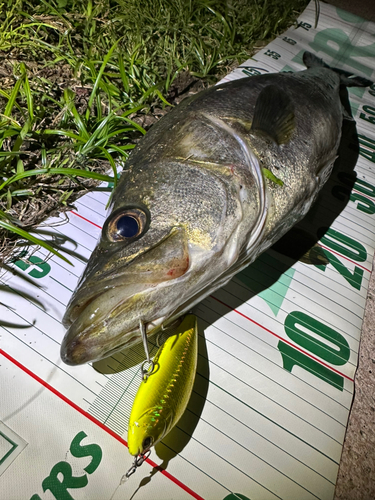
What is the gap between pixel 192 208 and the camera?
41.4 inches

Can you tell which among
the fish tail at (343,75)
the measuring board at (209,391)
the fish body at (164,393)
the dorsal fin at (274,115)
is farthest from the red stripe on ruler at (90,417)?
the fish tail at (343,75)

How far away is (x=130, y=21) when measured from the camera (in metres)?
2.54

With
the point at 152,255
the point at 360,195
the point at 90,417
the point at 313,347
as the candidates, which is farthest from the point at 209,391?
the point at 360,195

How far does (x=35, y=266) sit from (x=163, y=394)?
2.74 ft

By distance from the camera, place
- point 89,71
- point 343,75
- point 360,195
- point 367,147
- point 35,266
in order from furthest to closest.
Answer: point 343,75, point 367,147, point 360,195, point 89,71, point 35,266

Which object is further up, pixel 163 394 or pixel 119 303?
pixel 119 303

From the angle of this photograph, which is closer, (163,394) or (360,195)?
(163,394)

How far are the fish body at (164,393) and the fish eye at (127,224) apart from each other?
1.43 feet

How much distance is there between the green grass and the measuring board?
0.23 meters

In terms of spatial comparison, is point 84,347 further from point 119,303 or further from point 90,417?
point 90,417

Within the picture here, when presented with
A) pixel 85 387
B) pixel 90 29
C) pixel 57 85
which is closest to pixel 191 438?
pixel 85 387

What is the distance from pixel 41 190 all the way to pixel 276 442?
156 cm

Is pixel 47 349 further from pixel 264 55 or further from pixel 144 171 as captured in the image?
pixel 264 55

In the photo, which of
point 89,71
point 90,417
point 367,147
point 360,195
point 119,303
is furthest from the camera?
point 367,147
